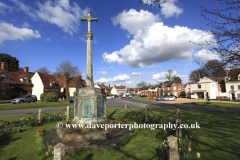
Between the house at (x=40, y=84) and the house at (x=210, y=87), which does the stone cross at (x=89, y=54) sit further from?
the house at (x=210, y=87)

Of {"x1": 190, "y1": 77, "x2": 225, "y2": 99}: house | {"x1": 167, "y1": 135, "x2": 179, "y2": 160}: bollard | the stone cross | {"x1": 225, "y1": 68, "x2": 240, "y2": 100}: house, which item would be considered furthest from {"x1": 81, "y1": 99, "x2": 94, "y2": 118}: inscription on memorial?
{"x1": 190, "y1": 77, "x2": 225, "y2": 99}: house

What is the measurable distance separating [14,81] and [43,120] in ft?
96.1

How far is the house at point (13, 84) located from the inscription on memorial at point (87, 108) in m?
31.0

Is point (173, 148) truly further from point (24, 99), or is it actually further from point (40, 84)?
point (40, 84)

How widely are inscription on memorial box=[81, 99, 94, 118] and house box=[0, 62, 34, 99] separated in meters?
31.0

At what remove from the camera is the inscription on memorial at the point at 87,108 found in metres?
7.14

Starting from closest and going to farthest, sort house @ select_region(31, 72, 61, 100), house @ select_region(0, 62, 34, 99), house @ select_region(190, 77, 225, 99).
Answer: house @ select_region(0, 62, 34, 99) < house @ select_region(31, 72, 61, 100) < house @ select_region(190, 77, 225, 99)

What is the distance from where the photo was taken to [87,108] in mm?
7180

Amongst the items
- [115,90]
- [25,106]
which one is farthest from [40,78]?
[115,90]

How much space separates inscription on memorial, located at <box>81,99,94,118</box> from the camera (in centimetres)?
714

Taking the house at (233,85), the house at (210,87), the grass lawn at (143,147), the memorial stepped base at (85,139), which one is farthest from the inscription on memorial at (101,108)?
the house at (210,87)

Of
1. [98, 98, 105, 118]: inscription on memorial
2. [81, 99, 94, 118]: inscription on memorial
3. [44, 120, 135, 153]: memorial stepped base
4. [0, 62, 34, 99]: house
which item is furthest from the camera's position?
[0, 62, 34, 99]: house

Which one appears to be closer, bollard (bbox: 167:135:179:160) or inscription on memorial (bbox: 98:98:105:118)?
bollard (bbox: 167:135:179:160)

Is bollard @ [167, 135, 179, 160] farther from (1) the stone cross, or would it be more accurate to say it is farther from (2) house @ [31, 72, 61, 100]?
(2) house @ [31, 72, 61, 100]
